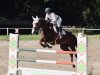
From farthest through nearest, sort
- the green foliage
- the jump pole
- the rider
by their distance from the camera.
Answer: the green foliage → the rider → the jump pole

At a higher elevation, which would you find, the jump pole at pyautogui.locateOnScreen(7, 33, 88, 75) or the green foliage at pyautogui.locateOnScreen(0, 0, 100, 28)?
the green foliage at pyautogui.locateOnScreen(0, 0, 100, 28)

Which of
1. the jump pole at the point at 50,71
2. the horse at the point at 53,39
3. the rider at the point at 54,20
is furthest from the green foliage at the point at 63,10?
the jump pole at the point at 50,71

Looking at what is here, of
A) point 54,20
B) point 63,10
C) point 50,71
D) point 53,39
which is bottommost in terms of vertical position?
point 50,71

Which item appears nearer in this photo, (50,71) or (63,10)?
(50,71)

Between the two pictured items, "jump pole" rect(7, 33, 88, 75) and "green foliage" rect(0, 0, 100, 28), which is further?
"green foliage" rect(0, 0, 100, 28)

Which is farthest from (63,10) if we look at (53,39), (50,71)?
(50,71)

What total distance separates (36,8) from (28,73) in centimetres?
3393

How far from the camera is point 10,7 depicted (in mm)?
42531

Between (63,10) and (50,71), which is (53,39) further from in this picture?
(63,10)

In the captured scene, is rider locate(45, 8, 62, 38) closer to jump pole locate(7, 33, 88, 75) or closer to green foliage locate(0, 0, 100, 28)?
jump pole locate(7, 33, 88, 75)

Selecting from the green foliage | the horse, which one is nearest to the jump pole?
the horse

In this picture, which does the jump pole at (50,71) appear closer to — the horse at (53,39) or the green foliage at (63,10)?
the horse at (53,39)

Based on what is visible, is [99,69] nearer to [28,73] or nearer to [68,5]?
[28,73]

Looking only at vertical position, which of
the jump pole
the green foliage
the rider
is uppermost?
the green foliage
